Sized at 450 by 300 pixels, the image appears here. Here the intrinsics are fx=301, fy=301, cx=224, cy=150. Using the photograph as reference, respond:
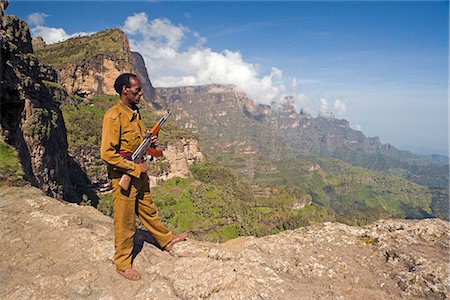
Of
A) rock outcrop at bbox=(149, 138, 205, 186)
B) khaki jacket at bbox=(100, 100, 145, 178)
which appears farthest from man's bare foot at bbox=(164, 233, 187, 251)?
rock outcrop at bbox=(149, 138, 205, 186)

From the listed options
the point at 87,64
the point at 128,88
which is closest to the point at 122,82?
the point at 128,88

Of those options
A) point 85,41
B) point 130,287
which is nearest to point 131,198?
point 130,287

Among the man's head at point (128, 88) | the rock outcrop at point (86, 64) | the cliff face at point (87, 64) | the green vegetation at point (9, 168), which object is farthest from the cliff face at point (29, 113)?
the rock outcrop at point (86, 64)

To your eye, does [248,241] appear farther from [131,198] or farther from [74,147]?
[74,147]

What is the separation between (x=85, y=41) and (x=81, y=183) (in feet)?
229

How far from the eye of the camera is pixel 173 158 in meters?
92.5

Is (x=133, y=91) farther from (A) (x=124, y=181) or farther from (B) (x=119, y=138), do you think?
(A) (x=124, y=181)

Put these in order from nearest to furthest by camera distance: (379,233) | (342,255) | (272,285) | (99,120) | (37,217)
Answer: (272,285) → (342,255) → (379,233) → (37,217) → (99,120)

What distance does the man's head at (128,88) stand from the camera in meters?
5.77

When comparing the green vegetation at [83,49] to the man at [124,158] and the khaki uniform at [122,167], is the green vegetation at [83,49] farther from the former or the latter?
the khaki uniform at [122,167]

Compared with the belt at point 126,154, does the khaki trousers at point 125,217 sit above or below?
below

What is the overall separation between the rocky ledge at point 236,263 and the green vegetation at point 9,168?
4.23 metres

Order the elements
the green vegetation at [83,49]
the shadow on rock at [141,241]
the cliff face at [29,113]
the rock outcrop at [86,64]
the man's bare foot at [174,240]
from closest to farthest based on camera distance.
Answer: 1. the shadow on rock at [141,241]
2. the man's bare foot at [174,240]
3. the cliff face at [29,113]
4. the rock outcrop at [86,64]
5. the green vegetation at [83,49]

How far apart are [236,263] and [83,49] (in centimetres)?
11876
